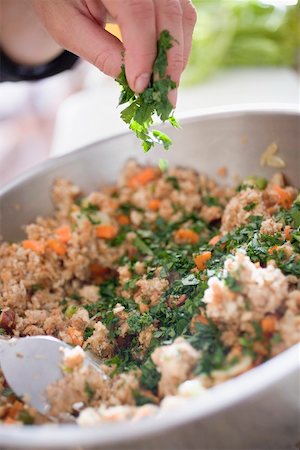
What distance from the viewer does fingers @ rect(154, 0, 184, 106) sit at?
1.42 m

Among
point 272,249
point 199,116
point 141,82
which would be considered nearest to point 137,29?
point 141,82

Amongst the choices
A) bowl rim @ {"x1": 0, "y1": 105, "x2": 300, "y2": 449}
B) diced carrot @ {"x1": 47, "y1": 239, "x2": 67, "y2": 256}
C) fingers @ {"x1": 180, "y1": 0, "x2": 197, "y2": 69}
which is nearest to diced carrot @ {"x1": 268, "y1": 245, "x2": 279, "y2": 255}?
bowl rim @ {"x1": 0, "y1": 105, "x2": 300, "y2": 449}

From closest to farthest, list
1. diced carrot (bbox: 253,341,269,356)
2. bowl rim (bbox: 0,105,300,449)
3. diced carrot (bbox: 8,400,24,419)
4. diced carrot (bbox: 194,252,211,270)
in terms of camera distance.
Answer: bowl rim (bbox: 0,105,300,449), diced carrot (bbox: 253,341,269,356), diced carrot (bbox: 8,400,24,419), diced carrot (bbox: 194,252,211,270)

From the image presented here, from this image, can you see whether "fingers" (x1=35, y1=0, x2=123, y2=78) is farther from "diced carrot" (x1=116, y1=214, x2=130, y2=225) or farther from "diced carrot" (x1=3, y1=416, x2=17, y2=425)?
"diced carrot" (x1=3, y1=416, x2=17, y2=425)

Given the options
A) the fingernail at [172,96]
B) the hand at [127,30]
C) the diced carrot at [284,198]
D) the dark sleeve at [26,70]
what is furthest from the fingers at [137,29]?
the dark sleeve at [26,70]

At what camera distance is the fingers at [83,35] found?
1.58m

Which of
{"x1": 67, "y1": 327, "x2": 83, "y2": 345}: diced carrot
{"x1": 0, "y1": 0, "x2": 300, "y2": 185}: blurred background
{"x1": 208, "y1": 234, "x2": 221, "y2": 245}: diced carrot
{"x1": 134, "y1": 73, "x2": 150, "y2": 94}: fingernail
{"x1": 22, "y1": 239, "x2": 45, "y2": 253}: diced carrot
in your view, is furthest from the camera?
{"x1": 0, "y1": 0, "x2": 300, "y2": 185}: blurred background

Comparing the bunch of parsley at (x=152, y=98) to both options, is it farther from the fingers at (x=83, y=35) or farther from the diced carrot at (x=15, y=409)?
the diced carrot at (x=15, y=409)

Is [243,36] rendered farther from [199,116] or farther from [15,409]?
[15,409]

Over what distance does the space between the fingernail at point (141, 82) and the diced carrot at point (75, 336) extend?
66 cm

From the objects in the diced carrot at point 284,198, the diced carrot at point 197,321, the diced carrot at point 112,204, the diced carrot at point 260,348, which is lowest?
the diced carrot at point 112,204

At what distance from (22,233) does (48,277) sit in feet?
0.81

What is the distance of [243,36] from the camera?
3.54m

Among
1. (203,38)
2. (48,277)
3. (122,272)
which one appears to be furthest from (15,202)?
(203,38)
